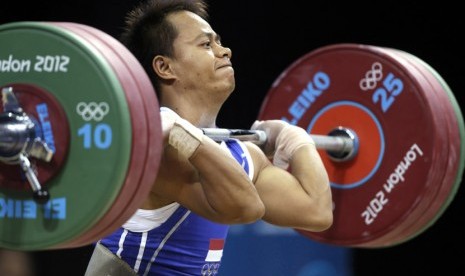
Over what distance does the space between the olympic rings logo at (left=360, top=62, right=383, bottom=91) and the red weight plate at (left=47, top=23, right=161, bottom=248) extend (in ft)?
5.15

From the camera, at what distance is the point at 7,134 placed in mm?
2410

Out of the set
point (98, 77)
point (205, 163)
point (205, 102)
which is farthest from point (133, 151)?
point (205, 102)

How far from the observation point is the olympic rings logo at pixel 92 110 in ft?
7.72

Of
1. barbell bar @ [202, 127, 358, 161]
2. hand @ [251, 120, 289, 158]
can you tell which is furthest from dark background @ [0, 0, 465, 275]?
hand @ [251, 120, 289, 158]

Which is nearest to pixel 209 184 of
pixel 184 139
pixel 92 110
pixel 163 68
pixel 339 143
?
pixel 184 139

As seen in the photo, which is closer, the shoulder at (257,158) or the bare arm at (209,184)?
the bare arm at (209,184)

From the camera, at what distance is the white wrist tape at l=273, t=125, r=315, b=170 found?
328cm

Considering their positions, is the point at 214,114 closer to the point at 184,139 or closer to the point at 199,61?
the point at 199,61

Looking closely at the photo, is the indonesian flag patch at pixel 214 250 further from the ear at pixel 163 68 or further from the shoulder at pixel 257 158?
the ear at pixel 163 68

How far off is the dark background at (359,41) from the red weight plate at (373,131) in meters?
1.10

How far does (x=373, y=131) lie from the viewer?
3803 millimetres

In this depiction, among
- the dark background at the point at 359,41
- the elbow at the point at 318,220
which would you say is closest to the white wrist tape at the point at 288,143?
the elbow at the point at 318,220

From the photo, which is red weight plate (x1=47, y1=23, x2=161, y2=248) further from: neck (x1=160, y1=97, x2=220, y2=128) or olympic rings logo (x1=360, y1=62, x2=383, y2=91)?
olympic rings logo (x1=360, y1=62, x2=383, y2=91)

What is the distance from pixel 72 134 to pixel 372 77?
176 cm
